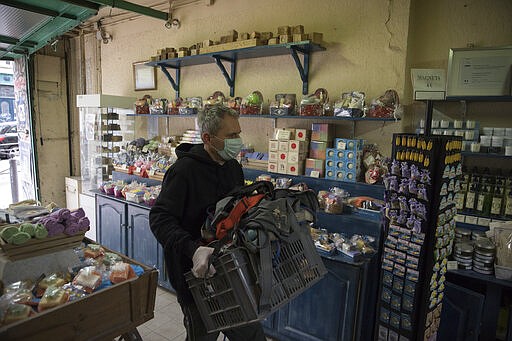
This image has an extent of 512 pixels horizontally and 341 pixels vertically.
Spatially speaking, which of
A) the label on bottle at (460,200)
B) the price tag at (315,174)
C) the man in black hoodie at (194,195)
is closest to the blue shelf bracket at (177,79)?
the price tag at (315,174)

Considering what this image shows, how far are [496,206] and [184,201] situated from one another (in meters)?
2.10

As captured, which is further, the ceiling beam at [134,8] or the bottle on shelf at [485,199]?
the ceiling beam at [134,8]

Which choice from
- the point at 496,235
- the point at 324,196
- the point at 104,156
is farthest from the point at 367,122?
the point at 104,156

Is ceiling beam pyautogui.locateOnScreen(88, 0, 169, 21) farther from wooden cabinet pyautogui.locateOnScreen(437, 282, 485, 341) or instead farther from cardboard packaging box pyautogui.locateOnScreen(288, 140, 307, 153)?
wooden cabinet pyautogui.locateOnScreen(437, 282, 485, 341)

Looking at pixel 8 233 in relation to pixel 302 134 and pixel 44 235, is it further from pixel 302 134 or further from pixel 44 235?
pixel 302 134

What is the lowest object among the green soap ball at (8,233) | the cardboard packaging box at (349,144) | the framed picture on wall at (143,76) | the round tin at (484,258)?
the round tin at (484,258)

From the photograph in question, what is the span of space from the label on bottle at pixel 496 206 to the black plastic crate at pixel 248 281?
1.69m

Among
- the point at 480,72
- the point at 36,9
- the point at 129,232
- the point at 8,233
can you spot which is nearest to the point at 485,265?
the point at 480,72

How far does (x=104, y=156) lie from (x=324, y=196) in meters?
3.22

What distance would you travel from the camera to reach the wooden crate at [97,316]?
1.27 m

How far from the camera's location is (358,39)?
2.71 metres

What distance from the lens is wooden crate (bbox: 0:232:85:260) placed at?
5.05ft

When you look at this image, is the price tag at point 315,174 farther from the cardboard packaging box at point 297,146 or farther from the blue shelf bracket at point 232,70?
the blue shelf bracket at point 232,70

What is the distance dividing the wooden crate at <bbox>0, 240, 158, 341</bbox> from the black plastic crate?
46 cm
